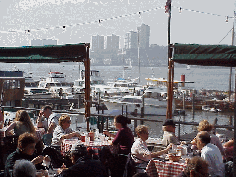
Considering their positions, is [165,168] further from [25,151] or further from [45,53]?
[45,53]

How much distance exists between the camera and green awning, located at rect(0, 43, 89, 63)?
8.63 meters

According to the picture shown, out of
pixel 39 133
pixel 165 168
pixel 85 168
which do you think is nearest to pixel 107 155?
pixel 165 168

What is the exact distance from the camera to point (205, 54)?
7.38 metres

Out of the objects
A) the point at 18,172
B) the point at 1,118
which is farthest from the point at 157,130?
the point at 18,172

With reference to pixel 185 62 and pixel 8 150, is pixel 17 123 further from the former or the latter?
pixel 185 62

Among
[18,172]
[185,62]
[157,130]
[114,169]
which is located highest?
[185,62]

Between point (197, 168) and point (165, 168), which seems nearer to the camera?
point (197, 168)

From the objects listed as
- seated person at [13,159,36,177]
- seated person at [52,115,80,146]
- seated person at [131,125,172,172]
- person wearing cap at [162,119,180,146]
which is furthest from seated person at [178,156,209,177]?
seated person at [52,115,80,146]

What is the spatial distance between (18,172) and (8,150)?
110 inches

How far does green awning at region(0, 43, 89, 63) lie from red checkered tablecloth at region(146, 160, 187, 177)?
3.54 metres

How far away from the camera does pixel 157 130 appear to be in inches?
1247

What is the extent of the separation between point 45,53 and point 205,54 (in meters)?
3.72

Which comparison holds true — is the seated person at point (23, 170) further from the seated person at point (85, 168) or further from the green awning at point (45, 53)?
the green awning at point (45, 53)

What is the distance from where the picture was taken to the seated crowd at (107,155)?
4676mm
